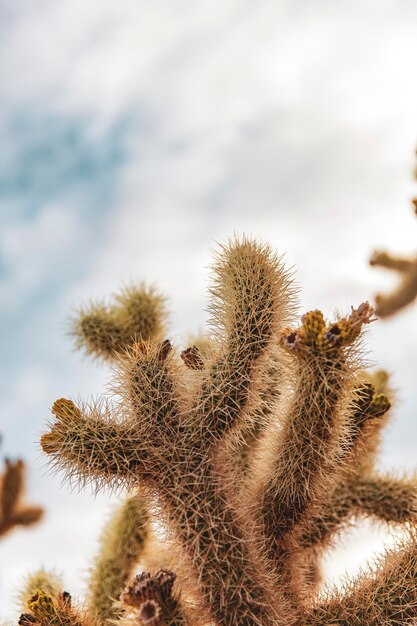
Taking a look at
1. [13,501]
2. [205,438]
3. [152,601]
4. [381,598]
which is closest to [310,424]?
[205,438]

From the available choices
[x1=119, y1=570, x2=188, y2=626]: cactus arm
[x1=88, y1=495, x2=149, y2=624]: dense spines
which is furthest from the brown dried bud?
[x1=88, y1=495, x2=149, y2=624]: dense spines

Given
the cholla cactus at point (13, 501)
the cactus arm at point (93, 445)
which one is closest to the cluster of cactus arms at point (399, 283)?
the cactus arm at point (93, 445)

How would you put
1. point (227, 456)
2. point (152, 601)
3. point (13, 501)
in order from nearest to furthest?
point (152, 601)
point (227, 456)
point (13, 501)

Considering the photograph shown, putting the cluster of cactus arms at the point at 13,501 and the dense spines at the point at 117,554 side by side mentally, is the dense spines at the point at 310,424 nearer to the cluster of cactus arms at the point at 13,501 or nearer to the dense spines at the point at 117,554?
the dense spines at the point at 117,554

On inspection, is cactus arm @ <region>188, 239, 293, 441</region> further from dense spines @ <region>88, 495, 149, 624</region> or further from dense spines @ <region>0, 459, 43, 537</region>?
dense spines @ <region>0, 459, 43, 537</region>

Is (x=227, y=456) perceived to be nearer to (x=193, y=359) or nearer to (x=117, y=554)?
(x=193, y=359)

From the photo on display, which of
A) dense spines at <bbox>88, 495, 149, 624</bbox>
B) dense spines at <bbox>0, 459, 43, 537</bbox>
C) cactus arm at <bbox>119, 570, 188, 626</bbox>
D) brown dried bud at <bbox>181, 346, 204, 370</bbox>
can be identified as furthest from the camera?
dense spines at <bbox>0, 459, 43, 537</bbox>

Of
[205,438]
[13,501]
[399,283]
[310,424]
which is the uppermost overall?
[399,283]
